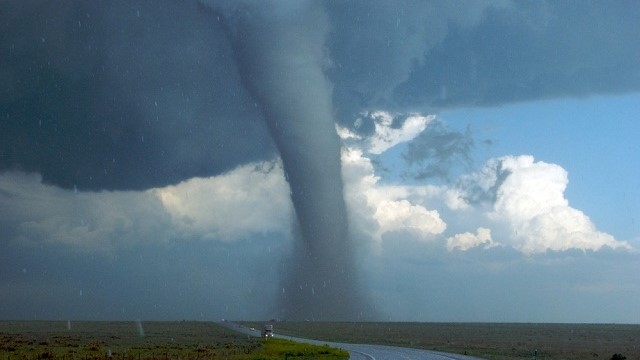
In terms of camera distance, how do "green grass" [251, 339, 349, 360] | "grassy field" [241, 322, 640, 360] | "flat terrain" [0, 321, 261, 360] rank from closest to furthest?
"green grass" [251, 339, 349, 360]
"flat terrain" [0, 321, 261, 360]
"grassy field" [241, 322, 640, 360]

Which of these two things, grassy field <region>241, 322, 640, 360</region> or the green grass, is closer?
the green grass

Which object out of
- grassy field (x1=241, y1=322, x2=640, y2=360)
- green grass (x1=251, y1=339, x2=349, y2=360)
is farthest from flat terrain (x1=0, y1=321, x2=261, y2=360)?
grassy field (x1=241, y1=322, x2=640, y2=360)

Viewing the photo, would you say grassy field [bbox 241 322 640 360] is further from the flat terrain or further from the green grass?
the flat terrain

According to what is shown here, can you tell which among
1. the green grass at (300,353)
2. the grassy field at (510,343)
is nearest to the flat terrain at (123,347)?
the green grass at (300,353)

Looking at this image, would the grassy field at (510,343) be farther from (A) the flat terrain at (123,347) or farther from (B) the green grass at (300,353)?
(A) the flat terrain at (123,347)

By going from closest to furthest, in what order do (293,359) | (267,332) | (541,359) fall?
1. (293,359)
2. (541,359)
3. (267,332)

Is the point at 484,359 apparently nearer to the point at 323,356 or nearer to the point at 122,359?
the point at 323,356

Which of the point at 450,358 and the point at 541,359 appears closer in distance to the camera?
the point at 450,358

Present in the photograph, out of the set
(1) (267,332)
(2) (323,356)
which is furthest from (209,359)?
(1) (267,332)

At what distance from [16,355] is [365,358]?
25.3m

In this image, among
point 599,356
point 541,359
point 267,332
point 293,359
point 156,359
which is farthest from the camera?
point 267,332

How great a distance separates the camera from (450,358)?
51.0 metres

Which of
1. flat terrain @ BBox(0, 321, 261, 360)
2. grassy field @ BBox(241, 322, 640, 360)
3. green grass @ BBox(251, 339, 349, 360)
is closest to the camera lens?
green grass @ BBox(251, 339, 349, 360)

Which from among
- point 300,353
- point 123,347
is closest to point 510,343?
point 300,353
